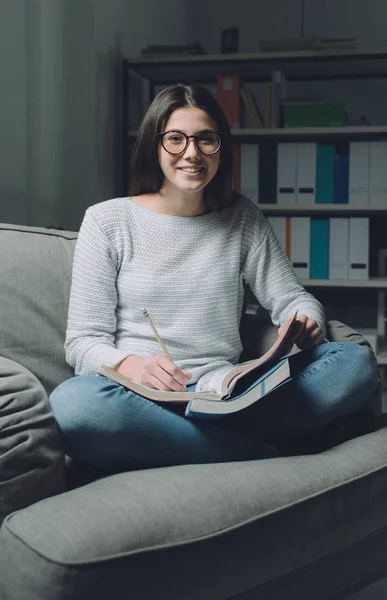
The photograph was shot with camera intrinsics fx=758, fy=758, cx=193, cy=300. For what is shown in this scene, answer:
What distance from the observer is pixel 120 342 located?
149 centimetres

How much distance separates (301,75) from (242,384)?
269 cm

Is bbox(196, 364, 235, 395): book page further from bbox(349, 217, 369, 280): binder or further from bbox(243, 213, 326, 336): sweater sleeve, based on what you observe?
bbox(349, 217, 369, 280): binder

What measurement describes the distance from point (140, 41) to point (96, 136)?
792mm

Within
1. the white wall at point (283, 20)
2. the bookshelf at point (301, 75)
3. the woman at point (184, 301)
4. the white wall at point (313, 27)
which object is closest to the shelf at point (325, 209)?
the bookshelf at point (301, 75)

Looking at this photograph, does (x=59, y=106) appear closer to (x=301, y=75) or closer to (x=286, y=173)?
(x=286, y=173)

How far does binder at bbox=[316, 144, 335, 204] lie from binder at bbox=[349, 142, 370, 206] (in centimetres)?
8

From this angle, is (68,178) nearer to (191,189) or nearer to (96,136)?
(96,136)

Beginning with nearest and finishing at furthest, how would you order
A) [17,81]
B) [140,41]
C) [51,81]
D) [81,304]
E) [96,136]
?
[81,304] < [17,81] < [51,81] < [96,136] < [140,41]

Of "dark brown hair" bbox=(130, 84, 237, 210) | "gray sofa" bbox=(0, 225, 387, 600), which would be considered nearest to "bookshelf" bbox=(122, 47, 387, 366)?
"dark brown hair" bbox=(130, 84, 237, 210)

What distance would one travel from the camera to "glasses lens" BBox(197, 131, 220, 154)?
1521 millimetres

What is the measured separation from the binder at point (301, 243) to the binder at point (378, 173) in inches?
11.9

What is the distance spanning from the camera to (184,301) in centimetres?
150

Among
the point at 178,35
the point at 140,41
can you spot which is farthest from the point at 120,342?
the point at 178,35

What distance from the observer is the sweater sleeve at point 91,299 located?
1.42 meters
